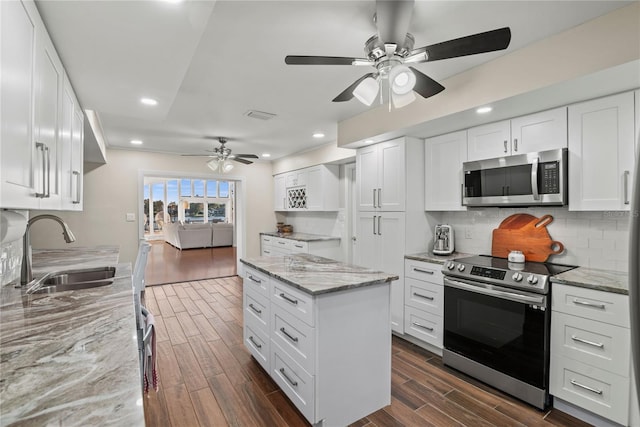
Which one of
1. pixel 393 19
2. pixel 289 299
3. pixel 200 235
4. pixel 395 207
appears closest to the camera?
pixel 393 19

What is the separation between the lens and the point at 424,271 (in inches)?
116

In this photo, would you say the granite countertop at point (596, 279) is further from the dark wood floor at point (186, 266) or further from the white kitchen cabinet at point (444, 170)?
the dark wood floor at point (186, 266)

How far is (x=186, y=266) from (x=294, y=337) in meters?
5.98

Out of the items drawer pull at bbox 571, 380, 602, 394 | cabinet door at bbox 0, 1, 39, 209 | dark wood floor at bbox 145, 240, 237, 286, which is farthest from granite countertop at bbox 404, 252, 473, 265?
dark wood floor at bbox 145, 240, 237, 286

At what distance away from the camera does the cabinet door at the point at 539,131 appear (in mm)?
2275

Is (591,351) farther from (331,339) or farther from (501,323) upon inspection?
(331,339)

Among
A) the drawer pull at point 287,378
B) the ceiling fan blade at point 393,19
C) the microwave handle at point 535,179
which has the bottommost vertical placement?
the drawer pull at point 287,378

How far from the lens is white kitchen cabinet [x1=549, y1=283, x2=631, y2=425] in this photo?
1.82m

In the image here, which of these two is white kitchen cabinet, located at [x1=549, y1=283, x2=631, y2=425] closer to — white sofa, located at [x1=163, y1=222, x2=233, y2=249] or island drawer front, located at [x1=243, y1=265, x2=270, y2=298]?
island drawer front, located at [x1=243, y1=265, x2=270, y2=298]

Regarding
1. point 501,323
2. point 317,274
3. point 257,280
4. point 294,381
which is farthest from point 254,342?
point 501,323

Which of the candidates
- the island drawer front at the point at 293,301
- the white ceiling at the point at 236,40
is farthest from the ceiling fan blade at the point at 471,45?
the island drawer front at the point at 293,301

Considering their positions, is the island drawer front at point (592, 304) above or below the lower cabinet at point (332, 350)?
above

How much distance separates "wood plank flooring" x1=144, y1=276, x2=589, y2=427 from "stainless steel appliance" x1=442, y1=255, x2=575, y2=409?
14 centimetres

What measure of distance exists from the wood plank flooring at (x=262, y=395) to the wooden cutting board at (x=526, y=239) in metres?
1.14
